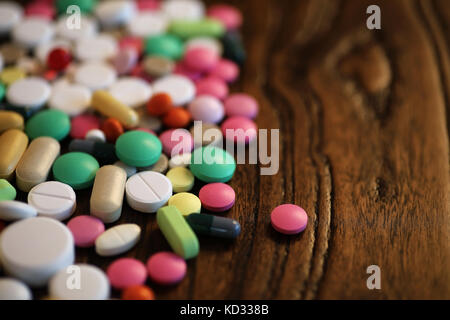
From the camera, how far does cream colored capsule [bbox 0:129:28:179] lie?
34.9 inches

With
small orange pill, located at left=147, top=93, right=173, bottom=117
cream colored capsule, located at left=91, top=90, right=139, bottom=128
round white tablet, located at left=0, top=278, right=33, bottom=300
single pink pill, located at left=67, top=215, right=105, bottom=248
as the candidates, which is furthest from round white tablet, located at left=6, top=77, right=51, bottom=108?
Result: round white tablet, located at left=0, top=278, right=33, bottom=300

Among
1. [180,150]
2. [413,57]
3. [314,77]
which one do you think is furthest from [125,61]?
[413,57]

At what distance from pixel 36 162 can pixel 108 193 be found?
5.8 inches

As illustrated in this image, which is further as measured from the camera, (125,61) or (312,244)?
(125,61)

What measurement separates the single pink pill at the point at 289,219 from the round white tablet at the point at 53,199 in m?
0.32

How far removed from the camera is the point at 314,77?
117cm

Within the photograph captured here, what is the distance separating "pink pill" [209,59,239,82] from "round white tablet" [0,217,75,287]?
0.53 meters

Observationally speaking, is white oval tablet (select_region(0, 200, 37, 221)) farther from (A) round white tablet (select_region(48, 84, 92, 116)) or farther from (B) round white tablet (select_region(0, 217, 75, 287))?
(A) round white tablet (select_region(48, 84, 92, 116))

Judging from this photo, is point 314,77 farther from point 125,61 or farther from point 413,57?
point 125,61

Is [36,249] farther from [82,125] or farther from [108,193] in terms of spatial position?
[82,125]

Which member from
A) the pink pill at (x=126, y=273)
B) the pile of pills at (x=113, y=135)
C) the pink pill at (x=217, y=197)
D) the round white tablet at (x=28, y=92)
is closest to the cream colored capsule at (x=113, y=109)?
the pile of pills at (x=113, y=135)

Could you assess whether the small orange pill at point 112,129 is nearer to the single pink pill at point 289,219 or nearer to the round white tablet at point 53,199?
the round white tablet at point 53,199

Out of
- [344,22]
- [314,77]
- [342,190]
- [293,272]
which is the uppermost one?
[344,22]

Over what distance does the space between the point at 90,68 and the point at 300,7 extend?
56 cm
